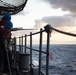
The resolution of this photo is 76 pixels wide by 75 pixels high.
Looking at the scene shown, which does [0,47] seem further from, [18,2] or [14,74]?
[18,2]

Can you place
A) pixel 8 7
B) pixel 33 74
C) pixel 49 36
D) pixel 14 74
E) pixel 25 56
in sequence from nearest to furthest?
pixel 49 36
pixel 33 74
pixel 25 56
pixel 14 74
pixel 8 7

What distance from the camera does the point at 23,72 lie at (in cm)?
646

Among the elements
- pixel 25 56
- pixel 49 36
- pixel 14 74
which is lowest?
pixel 14 74

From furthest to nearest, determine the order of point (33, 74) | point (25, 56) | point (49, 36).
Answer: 1. point (25, 56)
2. point (33, 74)
3. point (49, 36)

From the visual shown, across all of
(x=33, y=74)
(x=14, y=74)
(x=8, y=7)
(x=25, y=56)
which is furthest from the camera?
(x=8, y=7)

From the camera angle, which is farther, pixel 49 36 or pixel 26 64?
pixel 26 64

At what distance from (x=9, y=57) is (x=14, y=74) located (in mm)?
433

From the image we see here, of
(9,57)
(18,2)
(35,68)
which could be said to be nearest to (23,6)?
(18,2)

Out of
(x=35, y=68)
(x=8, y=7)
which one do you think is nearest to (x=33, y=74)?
(x=35, y=68)

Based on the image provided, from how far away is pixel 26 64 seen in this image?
631 centimetres

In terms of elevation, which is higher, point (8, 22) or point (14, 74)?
point (8, 22)

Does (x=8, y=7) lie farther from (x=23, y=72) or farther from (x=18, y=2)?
(x=23, y=72)

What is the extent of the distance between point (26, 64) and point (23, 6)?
1005 cm

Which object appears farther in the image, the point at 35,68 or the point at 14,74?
the point at 14,74
